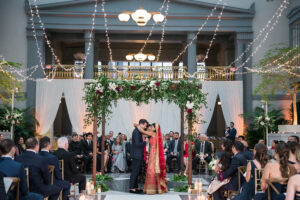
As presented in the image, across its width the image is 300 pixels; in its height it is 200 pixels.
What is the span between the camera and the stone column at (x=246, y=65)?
21047 mm

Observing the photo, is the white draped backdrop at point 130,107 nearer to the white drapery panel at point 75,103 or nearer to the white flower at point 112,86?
the white drapery panel at point 75,103

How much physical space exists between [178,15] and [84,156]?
9.06 meters

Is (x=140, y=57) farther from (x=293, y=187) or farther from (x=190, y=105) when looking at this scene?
(x=293, y=187)

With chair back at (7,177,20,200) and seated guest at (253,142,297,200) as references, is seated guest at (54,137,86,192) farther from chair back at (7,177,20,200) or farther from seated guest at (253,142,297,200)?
seated guest at (253,142,297,200)

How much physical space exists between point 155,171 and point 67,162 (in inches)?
102

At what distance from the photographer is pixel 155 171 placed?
1026 centimetres

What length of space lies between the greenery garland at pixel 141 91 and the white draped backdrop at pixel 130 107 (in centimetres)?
891

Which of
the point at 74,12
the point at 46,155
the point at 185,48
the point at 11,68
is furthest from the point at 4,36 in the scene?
the point at 46,155

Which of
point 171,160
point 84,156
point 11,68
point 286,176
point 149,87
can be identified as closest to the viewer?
point 286,176

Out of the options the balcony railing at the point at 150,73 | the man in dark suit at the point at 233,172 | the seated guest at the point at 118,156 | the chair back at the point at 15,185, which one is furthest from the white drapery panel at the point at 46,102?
the chair back at the point at 15,185

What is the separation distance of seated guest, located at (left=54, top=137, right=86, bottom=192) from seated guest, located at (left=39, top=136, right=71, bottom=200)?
0.75m

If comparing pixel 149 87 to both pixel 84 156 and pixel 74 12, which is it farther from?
pixel 74 12

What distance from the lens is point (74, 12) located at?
21.0 metres

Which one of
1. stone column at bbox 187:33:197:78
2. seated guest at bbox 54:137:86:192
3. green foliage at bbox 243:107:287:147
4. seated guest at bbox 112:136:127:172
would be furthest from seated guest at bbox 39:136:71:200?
stone column at bbox 187:33:197:78
